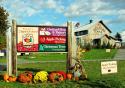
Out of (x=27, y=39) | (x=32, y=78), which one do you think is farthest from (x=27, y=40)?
(x=32, y=78)

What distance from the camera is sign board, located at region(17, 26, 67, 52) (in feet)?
60.6

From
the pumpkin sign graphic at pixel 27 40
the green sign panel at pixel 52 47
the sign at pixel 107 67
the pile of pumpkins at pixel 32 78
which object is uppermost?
the pumpkin sign graphic at pixel 27 40

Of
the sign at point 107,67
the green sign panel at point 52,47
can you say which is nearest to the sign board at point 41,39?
the green sign panel at point 52,47

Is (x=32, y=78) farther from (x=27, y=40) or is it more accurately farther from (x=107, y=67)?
(x=27, y=40)

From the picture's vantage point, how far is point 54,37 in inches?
747

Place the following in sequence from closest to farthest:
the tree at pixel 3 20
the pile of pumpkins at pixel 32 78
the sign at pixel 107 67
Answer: the pile of pumpkins at pixel 32 78
the sign at pixel 107 67
the tree at pixel 3 20

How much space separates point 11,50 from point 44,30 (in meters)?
1.88

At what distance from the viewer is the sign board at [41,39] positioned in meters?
18.5

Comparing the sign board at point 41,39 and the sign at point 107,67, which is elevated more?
the sign board at point 41,39

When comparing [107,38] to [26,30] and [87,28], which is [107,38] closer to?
[87,28]

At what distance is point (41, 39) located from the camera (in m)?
18.8

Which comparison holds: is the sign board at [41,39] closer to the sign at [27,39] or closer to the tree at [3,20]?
the sign at [27,39]

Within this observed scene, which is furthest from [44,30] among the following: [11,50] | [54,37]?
[11,50]

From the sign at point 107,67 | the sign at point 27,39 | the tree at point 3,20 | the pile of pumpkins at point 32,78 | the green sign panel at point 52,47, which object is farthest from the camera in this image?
the tree at point 3,20
